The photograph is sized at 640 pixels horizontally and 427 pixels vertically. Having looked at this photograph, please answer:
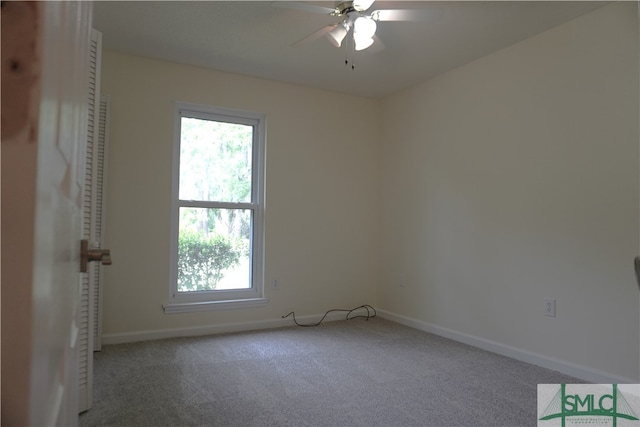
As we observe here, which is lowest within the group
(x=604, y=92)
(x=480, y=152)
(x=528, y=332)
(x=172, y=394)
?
(x=172, y=394)

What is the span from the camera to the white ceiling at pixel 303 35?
2.64m

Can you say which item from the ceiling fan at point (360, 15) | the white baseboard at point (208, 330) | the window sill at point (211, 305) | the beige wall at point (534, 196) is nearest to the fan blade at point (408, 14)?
the ceiling fan at point (360, 15)

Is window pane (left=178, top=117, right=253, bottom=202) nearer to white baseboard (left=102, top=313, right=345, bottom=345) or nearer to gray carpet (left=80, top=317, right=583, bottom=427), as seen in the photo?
white baseboard (left=102, top=313, right=345, bottom=345)

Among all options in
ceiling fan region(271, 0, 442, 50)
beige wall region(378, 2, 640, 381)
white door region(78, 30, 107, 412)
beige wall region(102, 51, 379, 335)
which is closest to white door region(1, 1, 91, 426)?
white door region(78, 30, 107, 412)

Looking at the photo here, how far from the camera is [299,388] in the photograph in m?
2.39

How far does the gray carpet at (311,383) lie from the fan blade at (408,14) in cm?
212

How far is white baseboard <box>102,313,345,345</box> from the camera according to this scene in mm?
3303

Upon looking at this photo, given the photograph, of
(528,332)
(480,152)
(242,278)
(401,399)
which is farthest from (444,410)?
(242,278)

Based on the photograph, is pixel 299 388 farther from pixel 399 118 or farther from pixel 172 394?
pixel 399 118

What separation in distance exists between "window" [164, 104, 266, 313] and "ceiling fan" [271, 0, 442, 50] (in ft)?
5.35

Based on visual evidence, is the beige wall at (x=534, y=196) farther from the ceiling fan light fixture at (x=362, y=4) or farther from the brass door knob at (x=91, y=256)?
the brass door knob at (x=91, y=256)

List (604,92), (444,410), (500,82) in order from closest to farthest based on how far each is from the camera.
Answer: (444,410) < (604,92) < (500,82)

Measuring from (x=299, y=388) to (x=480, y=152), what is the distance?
2301mm

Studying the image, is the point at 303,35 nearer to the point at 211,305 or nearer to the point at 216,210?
the point at 216,210
